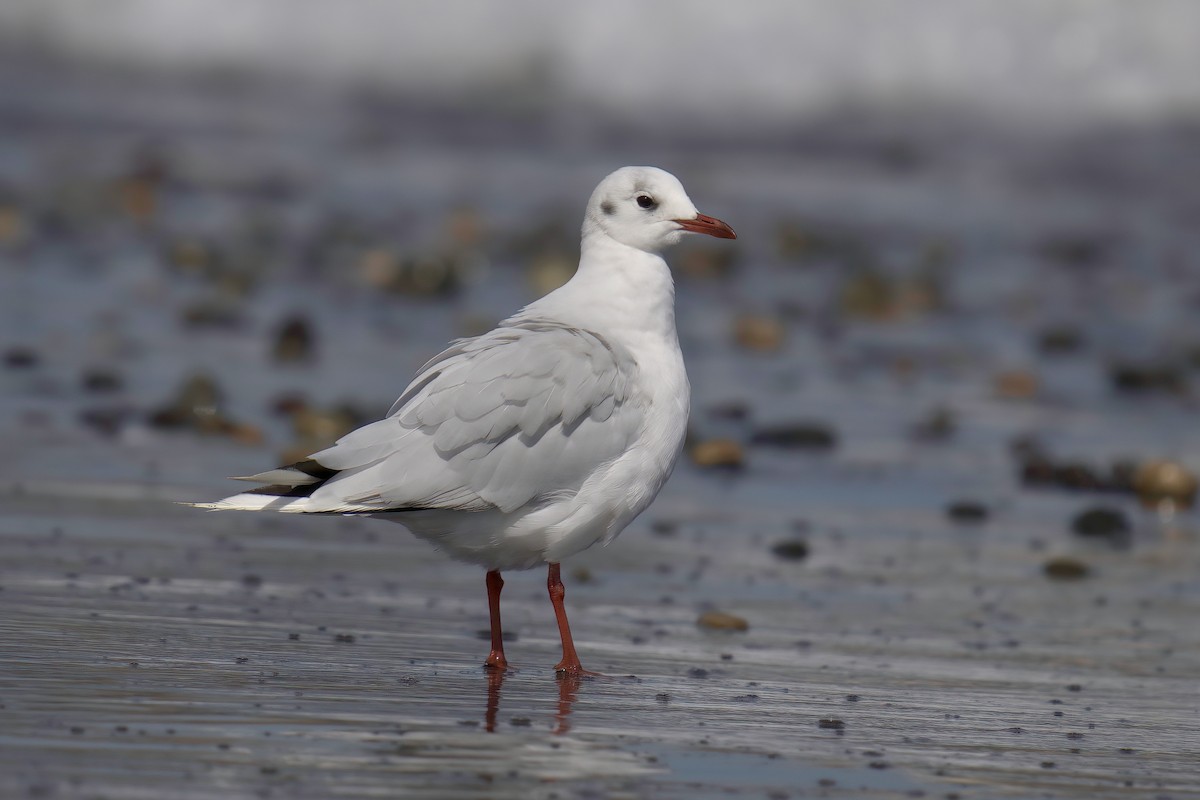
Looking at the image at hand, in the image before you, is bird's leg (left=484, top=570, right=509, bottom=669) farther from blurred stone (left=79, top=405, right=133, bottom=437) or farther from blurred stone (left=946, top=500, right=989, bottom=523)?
blurred stone (left=79, top=405, right=133, bottom=437)

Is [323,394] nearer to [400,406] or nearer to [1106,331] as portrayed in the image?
[400,406]

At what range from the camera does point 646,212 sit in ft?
18.5

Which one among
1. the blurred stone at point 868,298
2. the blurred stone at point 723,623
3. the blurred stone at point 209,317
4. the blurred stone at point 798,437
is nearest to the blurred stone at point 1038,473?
the blurred stone at point 798,437

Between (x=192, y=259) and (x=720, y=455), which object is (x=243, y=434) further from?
(x=192, y=259)

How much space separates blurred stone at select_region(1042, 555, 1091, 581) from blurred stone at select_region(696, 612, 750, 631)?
1.51 m

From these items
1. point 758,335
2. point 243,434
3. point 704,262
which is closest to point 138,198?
point 704,262

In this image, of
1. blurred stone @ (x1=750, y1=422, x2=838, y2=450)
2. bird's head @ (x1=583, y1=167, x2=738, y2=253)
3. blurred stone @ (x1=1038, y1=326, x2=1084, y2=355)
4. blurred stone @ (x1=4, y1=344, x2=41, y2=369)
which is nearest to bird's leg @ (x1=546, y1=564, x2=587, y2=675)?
bird's head @ (x1=583, y1=167, x2=738, y2=253)

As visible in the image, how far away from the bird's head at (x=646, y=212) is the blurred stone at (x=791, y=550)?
146cm

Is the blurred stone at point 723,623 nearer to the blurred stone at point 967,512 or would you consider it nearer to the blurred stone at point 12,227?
the blurred stone at point 967,512

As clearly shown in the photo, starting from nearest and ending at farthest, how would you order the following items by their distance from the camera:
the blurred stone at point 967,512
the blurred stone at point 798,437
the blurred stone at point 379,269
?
1. the blurred stone at point 967,512
2. the blurred stone at point 798,437
3. the blurred stone at point 379,269

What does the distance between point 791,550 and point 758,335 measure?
13.3 feet

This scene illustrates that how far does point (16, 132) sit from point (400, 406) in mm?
12358

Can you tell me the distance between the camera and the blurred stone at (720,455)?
7.98 meters

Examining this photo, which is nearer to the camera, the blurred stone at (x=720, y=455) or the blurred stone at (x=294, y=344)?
the blurred stone at (x=720, y=455)
